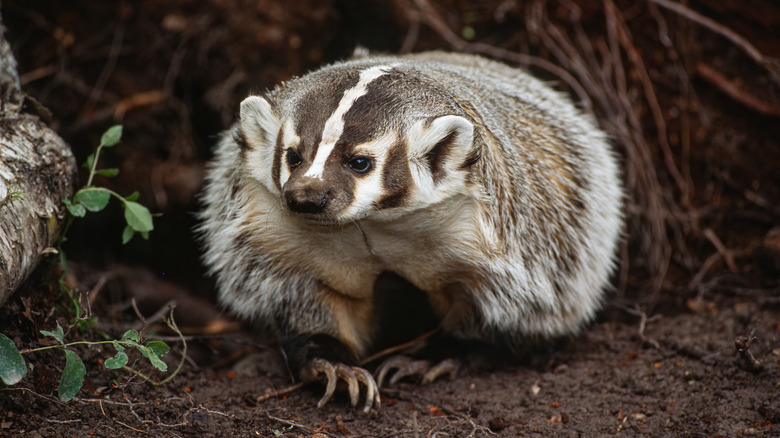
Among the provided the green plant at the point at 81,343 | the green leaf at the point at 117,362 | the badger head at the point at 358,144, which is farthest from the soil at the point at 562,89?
the badger head at the point at 358,144

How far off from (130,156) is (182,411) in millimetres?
2075

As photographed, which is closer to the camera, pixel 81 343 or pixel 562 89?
pixel 81 343

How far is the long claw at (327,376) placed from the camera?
89.1 inches

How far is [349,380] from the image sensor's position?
2.29 metres

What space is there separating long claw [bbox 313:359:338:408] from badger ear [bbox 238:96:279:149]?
0.74 m

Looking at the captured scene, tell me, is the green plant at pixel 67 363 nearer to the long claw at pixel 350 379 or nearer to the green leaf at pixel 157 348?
the green leaf at pixel 157 348

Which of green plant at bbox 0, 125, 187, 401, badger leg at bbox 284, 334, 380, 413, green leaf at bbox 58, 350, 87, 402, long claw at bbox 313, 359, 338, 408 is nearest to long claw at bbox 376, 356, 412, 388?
badger leg at bbox 284, 334, 380, 413

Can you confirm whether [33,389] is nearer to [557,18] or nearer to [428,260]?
[428,260]

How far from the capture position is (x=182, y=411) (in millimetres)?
2041

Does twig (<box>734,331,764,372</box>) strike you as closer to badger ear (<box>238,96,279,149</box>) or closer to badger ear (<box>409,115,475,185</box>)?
badger ear (<box>409,115,475,185</box>)

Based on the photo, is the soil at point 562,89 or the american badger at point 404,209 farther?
the soil at point 562,89

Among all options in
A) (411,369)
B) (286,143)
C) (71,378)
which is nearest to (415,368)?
(411,369)

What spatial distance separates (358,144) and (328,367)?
84 centimetres

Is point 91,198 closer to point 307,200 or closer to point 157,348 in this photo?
point 157,348
